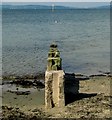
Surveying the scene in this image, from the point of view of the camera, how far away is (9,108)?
21.9m

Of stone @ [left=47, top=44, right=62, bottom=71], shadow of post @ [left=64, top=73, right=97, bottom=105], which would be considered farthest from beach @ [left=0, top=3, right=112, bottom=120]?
stone @ [left=47, top=44, right=62, bottom=71]

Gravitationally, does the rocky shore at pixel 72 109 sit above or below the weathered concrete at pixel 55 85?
below

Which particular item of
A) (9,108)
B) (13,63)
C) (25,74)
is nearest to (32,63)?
(13,63)

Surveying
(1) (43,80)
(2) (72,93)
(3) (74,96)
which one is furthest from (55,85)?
(1) (43,80)

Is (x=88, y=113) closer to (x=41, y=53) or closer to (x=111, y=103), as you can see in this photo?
(x=111, y=103)

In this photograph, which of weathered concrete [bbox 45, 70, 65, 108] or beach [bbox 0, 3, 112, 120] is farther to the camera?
weathered concrete [bbox 45, 70, 65, 108]

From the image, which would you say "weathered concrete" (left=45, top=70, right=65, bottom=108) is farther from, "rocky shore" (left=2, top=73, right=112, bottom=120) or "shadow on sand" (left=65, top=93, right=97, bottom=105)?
"shadow on sand" (left=65, top=93, right=97, bottom=105)

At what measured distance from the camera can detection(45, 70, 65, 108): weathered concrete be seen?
2112 cm

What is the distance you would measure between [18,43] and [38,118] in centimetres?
3670

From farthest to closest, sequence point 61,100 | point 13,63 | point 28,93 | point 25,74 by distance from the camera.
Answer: point 13,63 < point 25,74 < point 28,93 < point 61,100

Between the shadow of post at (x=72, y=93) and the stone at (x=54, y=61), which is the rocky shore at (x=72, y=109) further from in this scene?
the stone at (x=54, y=61)

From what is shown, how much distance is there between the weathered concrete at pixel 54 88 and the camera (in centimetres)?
2112

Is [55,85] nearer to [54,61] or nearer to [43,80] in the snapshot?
[54,61]

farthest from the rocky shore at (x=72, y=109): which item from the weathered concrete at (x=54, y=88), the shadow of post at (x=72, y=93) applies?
the weathered concrete at (x=54, y=88)
